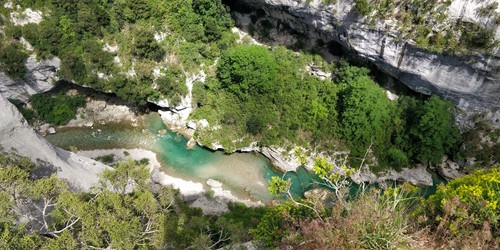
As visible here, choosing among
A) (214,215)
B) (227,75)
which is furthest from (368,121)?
(214,215)

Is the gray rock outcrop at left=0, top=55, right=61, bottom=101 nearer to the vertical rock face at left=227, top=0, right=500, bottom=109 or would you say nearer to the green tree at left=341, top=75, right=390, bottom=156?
the vertical rock face at left=227, top=0, right=500, bottom=109

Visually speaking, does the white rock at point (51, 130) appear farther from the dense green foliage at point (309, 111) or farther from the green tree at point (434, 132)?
the green tree at point (434, 132)

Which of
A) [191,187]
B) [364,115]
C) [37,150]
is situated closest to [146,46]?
[37,150]

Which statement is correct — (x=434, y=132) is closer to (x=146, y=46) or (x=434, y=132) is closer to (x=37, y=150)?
(x=146, y=46)

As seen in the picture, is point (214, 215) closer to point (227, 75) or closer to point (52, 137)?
point (227, 75)

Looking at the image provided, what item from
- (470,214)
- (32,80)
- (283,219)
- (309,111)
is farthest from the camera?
(309,111)

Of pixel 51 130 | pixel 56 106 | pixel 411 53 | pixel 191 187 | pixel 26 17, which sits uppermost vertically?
pixel 411 53

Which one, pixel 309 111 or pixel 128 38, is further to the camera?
pixel 128 38
